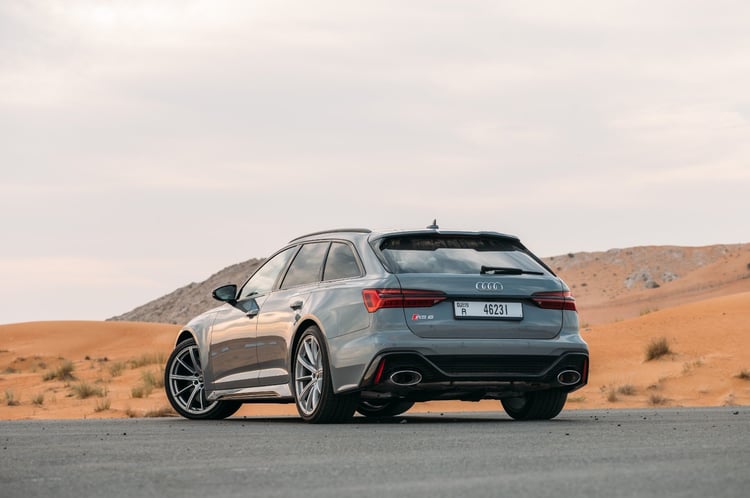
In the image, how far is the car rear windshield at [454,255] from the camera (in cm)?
1184

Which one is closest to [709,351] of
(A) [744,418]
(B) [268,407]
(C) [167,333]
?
(B) [268,407]

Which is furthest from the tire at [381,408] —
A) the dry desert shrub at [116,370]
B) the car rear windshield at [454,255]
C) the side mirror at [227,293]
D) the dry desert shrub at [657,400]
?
the dry desert shrub at [116,370]

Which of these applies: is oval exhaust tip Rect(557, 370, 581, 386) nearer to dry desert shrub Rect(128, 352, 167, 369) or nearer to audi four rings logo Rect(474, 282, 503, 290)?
audi four rings logo Rect(474, 282, 503, 290)

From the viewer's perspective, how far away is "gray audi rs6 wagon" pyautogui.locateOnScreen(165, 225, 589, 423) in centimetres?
1136

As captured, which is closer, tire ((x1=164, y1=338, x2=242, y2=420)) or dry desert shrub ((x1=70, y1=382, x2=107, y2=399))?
tire ((x1=164, y1=338, x2=242, y2=420))

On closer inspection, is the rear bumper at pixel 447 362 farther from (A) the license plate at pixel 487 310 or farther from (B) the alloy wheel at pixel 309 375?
(B) the alloy wheel at pixel 309 375

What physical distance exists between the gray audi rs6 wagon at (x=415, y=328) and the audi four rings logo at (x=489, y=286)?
12mm

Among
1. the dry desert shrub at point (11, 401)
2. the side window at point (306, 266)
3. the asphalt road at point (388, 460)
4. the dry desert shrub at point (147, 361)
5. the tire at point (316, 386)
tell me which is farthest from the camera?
the dry desert shrub at point (147, 361)

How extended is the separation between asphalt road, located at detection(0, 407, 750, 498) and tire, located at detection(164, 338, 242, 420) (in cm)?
217

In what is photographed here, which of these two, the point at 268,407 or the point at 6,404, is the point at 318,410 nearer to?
the point at 268,407

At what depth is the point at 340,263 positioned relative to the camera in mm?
12375

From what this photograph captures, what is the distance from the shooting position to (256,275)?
1388 centimetres

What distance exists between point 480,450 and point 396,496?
2.35m

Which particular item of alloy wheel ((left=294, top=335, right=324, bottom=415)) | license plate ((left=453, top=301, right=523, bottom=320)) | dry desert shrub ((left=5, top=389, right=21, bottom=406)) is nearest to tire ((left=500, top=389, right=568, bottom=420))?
license plate ((left=453, top=301, right=523, bottom=320))
